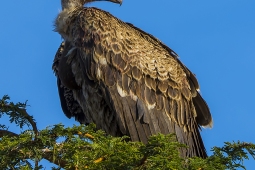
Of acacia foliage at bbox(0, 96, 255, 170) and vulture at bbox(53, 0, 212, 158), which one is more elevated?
vulture at bbox(53, 0, 212, 158)

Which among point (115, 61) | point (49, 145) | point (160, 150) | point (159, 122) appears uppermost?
point (115, 61)

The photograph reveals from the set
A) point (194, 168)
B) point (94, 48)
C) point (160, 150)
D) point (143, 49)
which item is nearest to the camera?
point (160, 150)

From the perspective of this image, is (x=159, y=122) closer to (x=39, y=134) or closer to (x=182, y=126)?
(x=182, y=126)

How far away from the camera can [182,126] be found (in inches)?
361

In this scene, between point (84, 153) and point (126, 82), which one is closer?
point (84, 153)

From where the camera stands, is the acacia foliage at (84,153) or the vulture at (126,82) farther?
the vulture at (126,82)

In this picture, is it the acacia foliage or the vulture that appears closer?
the acacia foliage

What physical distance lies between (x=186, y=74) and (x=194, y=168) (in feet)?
13.9

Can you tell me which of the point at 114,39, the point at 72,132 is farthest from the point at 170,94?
the point at 72,132

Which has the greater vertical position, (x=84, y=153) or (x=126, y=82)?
(x=126, y=82)

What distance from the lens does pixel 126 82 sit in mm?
8727

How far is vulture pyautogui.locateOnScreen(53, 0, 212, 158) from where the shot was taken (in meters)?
8.59

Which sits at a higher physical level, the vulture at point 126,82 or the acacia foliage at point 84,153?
the vulture at point 126,82

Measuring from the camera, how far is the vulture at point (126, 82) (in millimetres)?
8594
